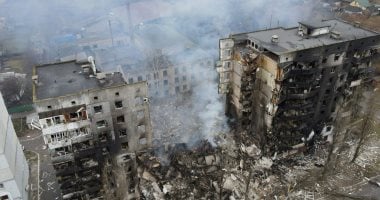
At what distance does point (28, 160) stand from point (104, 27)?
37.9 metres

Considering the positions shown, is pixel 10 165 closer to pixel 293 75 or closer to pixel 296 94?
pixel 293 75

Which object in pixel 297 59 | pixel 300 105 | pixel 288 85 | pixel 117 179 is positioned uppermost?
pixel 297 59

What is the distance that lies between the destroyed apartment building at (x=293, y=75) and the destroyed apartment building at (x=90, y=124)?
13634 mm

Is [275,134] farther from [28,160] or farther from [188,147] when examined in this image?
[28,160]

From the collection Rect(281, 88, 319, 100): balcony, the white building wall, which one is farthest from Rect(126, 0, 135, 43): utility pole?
Rect(281, 88, 319, 100): balcony

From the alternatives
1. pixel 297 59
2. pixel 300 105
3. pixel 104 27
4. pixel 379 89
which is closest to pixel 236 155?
pixel 300 105

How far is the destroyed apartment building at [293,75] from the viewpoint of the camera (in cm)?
3850

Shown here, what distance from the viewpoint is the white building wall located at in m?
32.3

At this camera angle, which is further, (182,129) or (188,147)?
(182,129)

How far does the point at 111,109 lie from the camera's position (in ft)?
106

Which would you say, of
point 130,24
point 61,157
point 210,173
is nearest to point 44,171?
point 61,157

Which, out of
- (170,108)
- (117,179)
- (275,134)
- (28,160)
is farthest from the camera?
(170,108)

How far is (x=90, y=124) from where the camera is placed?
32.2 meters

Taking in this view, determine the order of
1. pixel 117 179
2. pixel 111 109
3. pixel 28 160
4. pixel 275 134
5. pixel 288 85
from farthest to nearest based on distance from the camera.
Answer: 1. pixel 28 160
2. pixel 275 134
3. pixel 288 85
4. pixel 117 179
5. pixel 111 109
